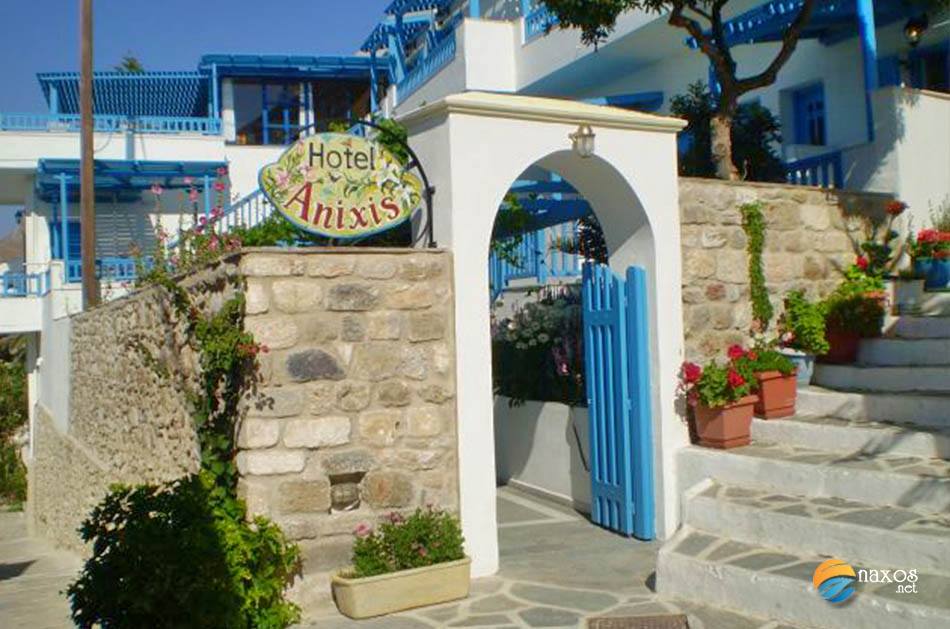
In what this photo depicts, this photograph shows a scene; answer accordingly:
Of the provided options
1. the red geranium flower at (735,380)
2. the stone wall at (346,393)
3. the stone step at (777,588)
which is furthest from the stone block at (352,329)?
the red geranium flower at (735,380)

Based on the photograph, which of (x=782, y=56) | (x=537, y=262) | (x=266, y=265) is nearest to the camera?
(x=266, y=265)

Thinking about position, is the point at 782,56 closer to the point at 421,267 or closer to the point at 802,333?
the point at 802,333

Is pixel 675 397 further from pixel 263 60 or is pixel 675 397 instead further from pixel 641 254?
Result: pixel 263 60

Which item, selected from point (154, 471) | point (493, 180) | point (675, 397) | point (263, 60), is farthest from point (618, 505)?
point (263, 60)

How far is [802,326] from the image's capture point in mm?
8023

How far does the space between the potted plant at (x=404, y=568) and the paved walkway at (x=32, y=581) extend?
8.64 ft

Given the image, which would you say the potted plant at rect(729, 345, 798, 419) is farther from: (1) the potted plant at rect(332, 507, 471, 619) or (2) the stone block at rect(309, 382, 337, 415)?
(2) the stone block at rect(309, 382, 337, 415)

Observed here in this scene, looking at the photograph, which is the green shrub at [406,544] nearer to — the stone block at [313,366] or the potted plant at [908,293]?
the stone block at [313,366]

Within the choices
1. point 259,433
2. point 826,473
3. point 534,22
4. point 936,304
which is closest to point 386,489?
point 259,433

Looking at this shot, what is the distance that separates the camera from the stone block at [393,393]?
6375 millimetres

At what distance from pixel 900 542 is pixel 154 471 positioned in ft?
22.2

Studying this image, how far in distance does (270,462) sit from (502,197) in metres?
2.50

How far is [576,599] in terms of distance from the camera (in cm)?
609

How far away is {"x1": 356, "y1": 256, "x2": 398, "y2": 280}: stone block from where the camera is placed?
20.9 ft
